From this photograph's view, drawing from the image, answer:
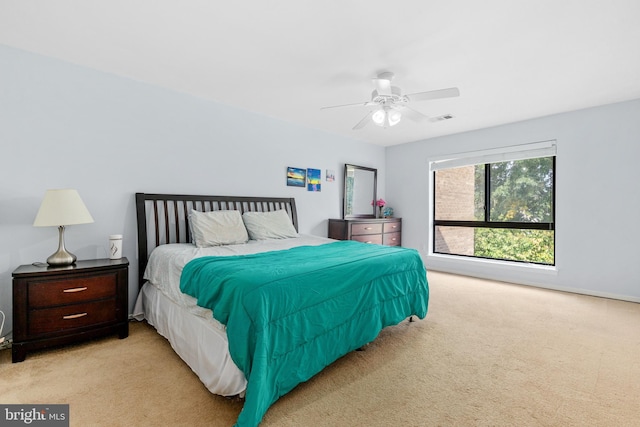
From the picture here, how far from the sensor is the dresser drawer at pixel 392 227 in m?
5.23

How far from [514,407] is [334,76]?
110 inches

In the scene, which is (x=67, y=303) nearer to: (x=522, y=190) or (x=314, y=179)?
(x=314, y=179)

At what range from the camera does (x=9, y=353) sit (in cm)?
217

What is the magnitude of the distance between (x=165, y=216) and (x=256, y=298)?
2078 mm

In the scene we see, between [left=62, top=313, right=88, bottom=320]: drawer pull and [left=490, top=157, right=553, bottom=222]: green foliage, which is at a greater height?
[left=490, top=157, right=553, bottom=222]: green foliage

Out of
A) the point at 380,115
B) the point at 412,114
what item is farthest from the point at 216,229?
the point at 412,114

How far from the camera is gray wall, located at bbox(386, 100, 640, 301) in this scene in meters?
3.43

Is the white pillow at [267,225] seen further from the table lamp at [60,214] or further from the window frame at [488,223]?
the window frame at [488,223]

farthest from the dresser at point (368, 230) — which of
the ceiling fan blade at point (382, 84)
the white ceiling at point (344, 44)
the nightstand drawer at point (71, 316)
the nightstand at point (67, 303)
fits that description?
the nightstand drawer at point (71, 316)

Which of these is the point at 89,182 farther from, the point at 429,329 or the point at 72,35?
the point at 429,329

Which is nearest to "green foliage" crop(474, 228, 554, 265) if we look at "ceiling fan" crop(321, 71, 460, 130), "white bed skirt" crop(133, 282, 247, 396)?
"ceiling fan" crop(321, 71, 460, 130)

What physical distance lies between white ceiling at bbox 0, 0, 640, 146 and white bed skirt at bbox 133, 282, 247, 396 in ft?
6.64

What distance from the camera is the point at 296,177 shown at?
4.32m

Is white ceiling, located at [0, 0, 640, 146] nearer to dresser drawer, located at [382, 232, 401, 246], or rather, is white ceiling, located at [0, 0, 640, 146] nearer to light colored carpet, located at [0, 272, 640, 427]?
light colored carpet, located at [0, 272, 640, 427]
